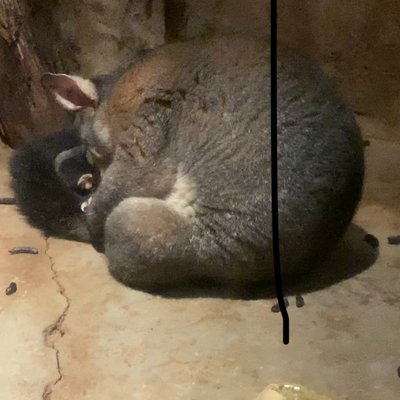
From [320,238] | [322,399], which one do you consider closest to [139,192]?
[320,238]

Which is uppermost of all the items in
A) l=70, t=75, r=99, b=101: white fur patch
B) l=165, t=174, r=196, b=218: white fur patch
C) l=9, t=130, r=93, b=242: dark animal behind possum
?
l=70, t=75, r=99, b=101: white fur patch

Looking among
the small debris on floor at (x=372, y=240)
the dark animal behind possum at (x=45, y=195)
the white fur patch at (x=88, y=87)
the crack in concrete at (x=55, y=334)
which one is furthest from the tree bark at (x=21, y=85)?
the small debris on floor at (x=372, y=240)

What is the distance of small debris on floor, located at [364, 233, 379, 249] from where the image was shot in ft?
10.6

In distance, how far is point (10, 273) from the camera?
9.95 ft

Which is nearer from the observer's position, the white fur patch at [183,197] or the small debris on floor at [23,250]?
the white fur patch at [183,197]

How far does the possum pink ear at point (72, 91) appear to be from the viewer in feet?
10.1

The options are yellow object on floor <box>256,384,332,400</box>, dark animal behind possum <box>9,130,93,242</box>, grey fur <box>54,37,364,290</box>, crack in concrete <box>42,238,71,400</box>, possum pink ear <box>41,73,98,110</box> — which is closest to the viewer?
yellow object on floor <box>256,384,332,400</box>

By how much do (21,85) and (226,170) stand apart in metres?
1.29

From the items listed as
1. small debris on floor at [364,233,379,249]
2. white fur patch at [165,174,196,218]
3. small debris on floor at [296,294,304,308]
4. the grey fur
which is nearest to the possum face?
the grey fur

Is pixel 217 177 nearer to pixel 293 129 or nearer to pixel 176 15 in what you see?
pixel 293 129

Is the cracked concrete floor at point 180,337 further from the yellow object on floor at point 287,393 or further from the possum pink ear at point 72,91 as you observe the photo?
the possum pink ear at point 72,91

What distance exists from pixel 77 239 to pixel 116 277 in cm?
36

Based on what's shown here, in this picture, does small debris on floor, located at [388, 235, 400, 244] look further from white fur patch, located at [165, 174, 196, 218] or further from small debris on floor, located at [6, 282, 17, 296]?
small debris on floor, located at [6, 282, 17, 296]

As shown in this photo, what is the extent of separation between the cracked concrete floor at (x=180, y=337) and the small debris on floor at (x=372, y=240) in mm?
43
